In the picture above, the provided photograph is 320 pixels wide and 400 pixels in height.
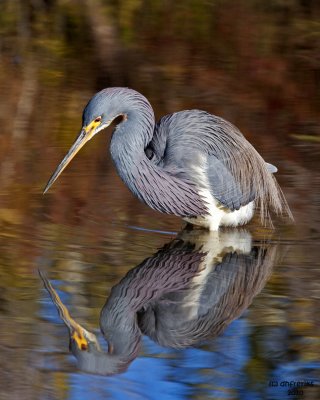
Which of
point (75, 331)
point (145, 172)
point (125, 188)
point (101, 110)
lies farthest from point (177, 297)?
point (125, 188)

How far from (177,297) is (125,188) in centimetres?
209

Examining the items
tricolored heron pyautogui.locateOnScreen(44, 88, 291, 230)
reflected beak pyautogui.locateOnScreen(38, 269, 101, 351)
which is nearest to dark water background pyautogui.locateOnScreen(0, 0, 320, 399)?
reflected beak pyautogui.locateOnScreen(38, 269, 101, 351)

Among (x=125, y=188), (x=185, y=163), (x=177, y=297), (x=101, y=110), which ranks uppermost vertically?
(x=101, y=110)

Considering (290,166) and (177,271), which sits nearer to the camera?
(177,271)

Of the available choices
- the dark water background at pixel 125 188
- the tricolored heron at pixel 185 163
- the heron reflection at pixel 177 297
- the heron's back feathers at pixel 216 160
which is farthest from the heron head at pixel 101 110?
the heron reflection at pixel 177 297

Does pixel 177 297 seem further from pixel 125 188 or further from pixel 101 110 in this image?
pixel 125 188

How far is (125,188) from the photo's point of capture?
26.2ft

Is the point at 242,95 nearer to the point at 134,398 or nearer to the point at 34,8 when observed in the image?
the point at 34,8

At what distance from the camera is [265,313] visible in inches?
227

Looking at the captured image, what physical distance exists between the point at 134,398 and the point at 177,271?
184 centimetres

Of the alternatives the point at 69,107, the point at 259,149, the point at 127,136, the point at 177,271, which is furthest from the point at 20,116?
the point at 177,271

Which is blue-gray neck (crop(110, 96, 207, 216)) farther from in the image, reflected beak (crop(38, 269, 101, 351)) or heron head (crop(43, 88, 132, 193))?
reflected beak (crop(38, 269, 101, 351))

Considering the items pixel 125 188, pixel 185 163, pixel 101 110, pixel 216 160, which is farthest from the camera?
pixel 125 188

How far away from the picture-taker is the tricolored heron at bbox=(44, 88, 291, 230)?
6.94 metres
